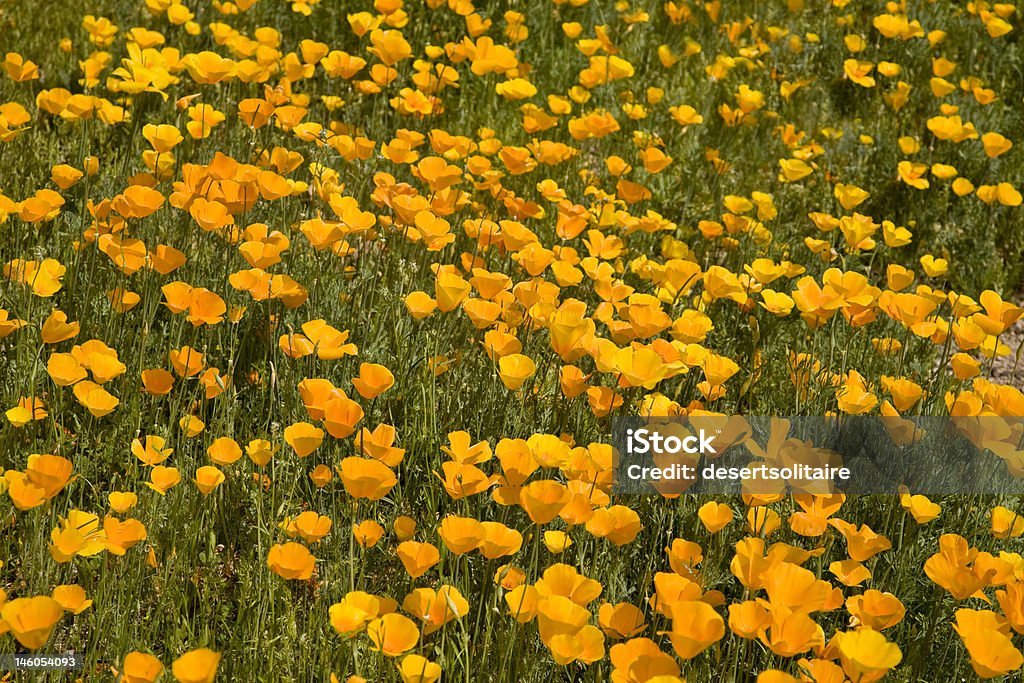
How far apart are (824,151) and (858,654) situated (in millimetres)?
3156

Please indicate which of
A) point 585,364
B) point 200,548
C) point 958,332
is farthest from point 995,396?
point 200,548

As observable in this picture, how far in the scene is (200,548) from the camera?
209 centimetres

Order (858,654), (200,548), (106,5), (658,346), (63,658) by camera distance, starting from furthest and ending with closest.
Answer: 1. (106,5)
2. (658,346)
3. (200,548)
4. (63,658)
5. (858,654)

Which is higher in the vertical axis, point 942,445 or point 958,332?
point 958,332

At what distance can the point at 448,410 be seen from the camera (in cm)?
239

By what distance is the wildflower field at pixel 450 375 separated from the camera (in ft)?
5.54

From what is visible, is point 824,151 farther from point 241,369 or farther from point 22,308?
point 22,308

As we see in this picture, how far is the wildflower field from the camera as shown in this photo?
1689 mm

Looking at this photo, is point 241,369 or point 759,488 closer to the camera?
point 759,488

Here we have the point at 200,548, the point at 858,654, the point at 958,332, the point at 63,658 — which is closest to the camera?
the point at 858,654

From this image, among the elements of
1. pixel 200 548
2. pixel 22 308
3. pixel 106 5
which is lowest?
pixel 200 548

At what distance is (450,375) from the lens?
249 centimetres

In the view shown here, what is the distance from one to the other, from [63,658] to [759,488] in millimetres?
1186

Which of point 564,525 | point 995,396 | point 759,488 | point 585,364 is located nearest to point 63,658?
point 564,525
